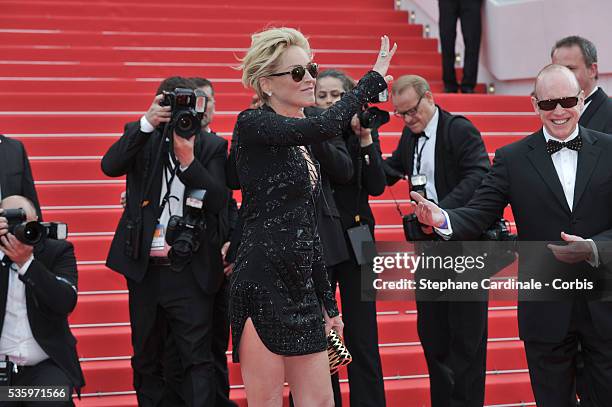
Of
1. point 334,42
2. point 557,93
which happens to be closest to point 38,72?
point 334,42

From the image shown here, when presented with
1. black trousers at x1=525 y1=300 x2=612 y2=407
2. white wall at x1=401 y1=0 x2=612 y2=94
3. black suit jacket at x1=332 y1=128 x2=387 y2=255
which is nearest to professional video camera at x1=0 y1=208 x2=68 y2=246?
black suit jacket at x1=332 y1=128 x2=387 y2=255

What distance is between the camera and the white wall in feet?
27.5

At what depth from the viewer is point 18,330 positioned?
4.67 metres

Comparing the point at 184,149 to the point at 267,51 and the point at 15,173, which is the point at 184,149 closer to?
the point at 15,173

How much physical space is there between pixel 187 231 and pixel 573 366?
201 centimetres

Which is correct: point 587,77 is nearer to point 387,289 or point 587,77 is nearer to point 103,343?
point 387,289

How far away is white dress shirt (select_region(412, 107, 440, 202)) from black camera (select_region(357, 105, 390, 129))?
327mm

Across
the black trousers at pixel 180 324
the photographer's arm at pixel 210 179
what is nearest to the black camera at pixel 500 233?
the photographer's arm at pixel 210 179

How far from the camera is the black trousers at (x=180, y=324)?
4883 millimetres

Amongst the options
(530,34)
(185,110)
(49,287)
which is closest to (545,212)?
(185,110)

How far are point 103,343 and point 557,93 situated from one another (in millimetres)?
3411

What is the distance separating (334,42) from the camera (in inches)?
388

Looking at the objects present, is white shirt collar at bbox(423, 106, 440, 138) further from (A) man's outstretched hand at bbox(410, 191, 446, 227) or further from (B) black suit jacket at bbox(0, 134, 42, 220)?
(B) black suit jacket at bbox(0, 134, 42, 220)

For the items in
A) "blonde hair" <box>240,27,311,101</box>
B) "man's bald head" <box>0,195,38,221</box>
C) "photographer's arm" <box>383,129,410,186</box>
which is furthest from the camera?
"photographer's arm" <box>383,129,410,186</box>
